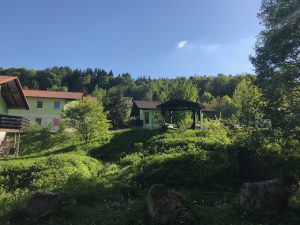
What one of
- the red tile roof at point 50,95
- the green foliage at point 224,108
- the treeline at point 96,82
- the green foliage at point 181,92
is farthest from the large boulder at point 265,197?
the treeline at point 96,82

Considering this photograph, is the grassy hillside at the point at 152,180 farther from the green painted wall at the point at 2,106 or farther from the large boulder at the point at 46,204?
the green painted wall at the point at 2,106

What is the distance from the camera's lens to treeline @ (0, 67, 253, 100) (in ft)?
379

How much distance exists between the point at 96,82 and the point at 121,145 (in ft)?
397

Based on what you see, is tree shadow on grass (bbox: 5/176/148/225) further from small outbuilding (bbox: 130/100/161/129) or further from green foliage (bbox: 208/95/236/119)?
green foliage (bbox: 208/95/236/119)

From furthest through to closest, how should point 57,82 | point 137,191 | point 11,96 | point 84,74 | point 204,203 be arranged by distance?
Answer: point 84,74 → point 57,82 → point 11,96 → point 137,191 → point 204,203

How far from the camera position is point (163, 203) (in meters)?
13.6

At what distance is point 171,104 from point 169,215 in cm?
2783

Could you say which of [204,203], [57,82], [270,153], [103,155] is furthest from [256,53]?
[57,82]

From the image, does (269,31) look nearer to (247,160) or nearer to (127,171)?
(247,160)

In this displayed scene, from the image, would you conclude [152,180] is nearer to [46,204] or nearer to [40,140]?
[46,204]

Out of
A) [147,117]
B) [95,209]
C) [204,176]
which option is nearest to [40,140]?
[147,117]

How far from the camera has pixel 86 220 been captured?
14.3 meters

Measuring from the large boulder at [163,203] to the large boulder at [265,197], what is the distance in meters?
2.52

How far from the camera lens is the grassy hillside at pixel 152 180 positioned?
46.2 feet
